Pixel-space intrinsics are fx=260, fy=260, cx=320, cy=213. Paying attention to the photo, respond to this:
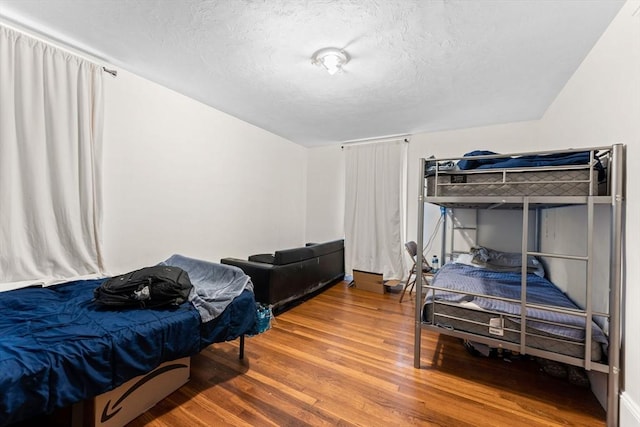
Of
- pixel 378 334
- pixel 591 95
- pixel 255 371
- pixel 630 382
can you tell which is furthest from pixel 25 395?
pixel 591 95

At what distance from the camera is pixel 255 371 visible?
2.01m

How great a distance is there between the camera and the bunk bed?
156cm

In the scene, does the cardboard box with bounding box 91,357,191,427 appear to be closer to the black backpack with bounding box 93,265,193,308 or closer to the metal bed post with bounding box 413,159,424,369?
the black backpack with bounding box 93,265,193,308

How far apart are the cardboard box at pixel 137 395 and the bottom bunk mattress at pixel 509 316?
1903mm

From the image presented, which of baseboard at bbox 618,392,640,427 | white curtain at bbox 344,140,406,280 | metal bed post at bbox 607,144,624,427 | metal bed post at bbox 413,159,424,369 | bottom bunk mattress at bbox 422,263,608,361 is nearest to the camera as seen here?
baseboard at bbox 618,392,640,427

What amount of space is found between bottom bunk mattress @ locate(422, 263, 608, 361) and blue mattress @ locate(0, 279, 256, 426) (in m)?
1.58

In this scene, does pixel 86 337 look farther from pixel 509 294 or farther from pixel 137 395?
pixel 509 294

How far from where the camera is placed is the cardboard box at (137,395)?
138 cm

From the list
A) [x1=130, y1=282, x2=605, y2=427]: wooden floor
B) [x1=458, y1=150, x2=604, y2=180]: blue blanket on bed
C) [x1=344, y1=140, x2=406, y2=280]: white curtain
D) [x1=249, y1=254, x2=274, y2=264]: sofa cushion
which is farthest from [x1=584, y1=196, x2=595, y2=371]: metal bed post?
[x1=249, y1=254, x2=274, y2=264]: sofa cushion

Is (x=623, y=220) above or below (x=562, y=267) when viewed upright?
above

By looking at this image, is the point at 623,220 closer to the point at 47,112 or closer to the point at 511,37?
the point at 511,37

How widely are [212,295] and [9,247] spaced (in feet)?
5.05

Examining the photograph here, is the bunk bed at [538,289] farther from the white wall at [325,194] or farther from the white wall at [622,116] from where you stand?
the white wall at [325,194]

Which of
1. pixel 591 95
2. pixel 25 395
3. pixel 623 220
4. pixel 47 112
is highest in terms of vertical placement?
pixel 591 95
